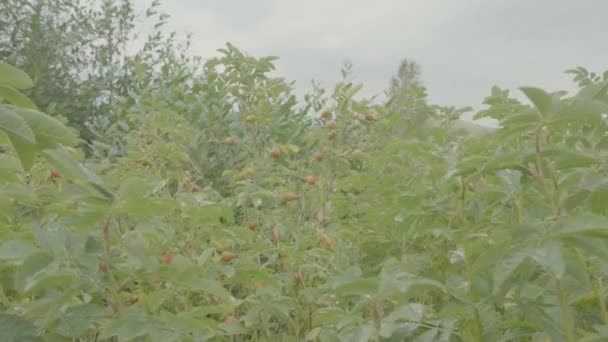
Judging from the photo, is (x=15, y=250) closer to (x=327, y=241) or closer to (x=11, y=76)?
(x=11, y=76)

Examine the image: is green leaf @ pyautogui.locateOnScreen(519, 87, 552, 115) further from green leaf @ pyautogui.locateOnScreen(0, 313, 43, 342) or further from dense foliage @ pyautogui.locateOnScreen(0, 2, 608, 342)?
green leaf @ pyautogui.locateOnScreen(0, 313, 43, 342)

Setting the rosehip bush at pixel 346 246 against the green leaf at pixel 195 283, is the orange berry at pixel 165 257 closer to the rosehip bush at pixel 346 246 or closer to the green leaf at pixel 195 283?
the rosehip bush at pixel 346 246

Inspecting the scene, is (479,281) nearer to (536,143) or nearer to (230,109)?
(536,143)

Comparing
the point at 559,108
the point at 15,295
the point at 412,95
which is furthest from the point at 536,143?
the point at 412,95

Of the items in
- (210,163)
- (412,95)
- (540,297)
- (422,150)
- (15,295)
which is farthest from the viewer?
(210,163)

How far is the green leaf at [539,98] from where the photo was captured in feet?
3.77

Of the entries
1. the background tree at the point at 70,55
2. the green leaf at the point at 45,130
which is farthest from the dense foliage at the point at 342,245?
the background tree at the point at 70,55

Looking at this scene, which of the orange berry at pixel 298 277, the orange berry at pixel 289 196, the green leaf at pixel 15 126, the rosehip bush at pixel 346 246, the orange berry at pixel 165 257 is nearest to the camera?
the green leaf at pixel 15 126

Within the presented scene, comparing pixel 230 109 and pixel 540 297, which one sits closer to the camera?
pixel 540 297

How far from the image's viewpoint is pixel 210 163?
477cm

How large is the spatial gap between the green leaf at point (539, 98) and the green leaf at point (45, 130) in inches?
27.7

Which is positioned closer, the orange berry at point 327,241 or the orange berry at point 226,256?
the orange berry at point 226,256

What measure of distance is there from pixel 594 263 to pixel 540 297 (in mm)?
155

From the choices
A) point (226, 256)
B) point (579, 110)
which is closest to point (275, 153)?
point (226, 256)
